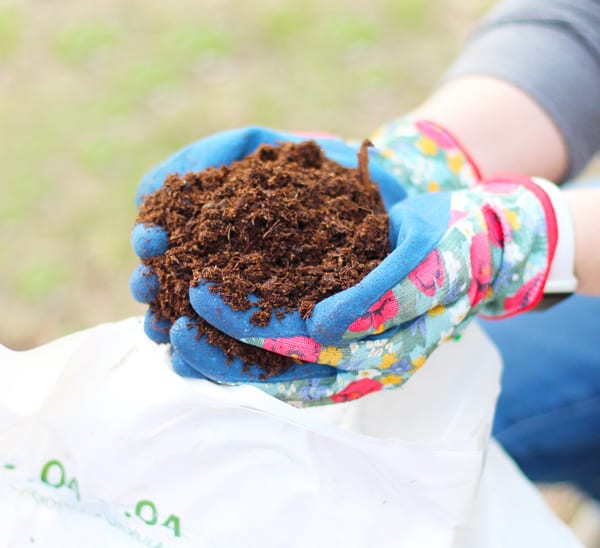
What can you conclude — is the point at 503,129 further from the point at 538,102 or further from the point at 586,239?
the point at 586,239

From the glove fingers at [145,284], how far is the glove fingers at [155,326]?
0.02 m

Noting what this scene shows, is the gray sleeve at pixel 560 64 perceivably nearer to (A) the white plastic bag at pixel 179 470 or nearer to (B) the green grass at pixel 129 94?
(A) the white plastic bag at pixel 179 470

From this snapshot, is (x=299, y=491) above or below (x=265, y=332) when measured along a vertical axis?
below

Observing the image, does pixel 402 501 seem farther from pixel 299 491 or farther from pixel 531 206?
pixel 531 206

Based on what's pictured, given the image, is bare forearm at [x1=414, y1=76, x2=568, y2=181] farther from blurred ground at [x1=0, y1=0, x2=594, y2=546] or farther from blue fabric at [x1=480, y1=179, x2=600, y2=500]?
blurred ground at [x1=0, y1=0, x2=594, y2=546]

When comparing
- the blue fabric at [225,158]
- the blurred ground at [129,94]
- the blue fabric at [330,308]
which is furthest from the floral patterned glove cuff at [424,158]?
the blurred ground at [129,94]

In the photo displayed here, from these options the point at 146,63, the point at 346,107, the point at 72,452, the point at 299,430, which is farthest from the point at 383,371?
the point at 146,63

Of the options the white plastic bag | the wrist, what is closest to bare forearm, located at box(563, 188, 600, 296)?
the wrist

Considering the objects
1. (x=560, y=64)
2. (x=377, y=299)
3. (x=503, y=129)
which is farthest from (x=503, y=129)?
(x=377, y=299)

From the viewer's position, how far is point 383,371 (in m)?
0.75

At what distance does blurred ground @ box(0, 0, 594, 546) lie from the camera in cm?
204

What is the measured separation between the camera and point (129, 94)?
8.22ft

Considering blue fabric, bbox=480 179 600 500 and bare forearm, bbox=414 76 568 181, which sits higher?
bare forearm, bbox=414 76 568 181

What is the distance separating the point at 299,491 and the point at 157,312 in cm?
26
